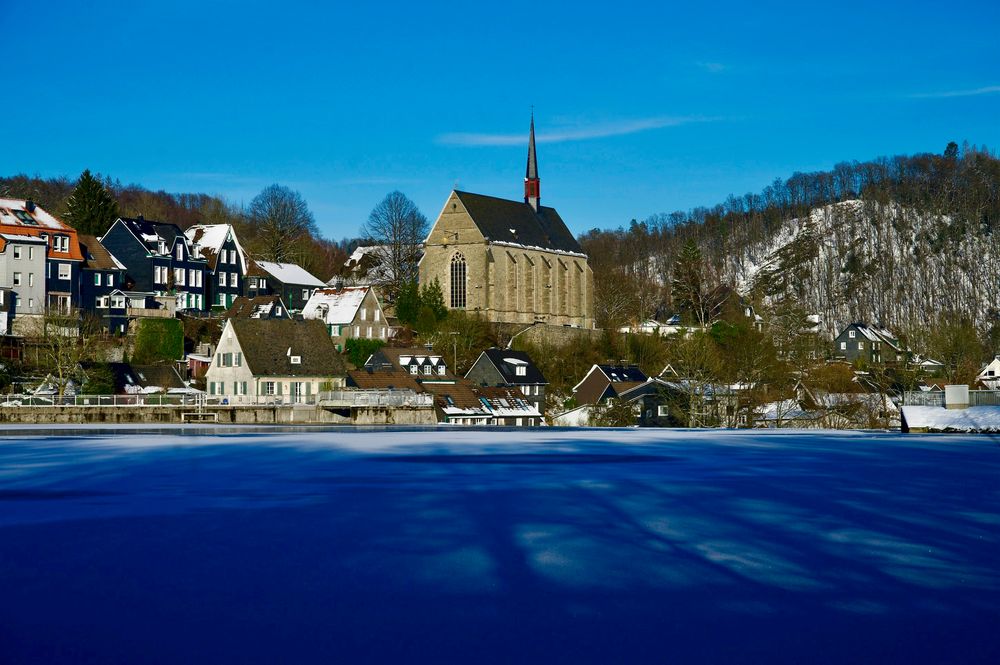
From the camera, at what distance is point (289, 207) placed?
127 meters

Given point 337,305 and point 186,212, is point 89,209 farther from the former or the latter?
point 186,212

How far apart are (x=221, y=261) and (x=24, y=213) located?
721 inches

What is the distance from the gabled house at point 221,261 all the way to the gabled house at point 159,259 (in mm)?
1650

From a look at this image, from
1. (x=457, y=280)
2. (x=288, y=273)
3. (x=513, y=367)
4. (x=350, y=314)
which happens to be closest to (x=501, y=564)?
(x=513, y=367)

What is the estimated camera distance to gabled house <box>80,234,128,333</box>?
252ft

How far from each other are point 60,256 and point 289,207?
51.3m

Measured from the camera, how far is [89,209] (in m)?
93.2

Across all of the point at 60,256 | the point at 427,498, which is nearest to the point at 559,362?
the point at 60,256

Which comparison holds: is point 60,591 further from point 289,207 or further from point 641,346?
point 289,207

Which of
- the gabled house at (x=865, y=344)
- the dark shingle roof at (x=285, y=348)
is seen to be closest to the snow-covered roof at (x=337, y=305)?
the dark shingle roof at (x=285, y=348)

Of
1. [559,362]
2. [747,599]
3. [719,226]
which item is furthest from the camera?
[719,226]

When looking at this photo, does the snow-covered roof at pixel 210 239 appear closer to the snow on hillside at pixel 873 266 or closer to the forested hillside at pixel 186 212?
the forested hillside at pixel 186 212

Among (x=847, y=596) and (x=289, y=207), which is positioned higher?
(x=289, y=207)

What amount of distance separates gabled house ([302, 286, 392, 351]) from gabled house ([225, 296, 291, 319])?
196 cm
